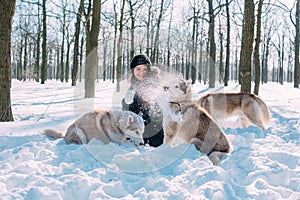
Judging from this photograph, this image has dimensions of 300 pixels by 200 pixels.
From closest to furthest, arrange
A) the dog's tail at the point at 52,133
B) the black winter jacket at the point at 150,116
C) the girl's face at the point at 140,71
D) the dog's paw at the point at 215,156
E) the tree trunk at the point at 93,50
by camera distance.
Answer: the dog's paw at the point at 215,156
the dog's tail at the point at 52,133
the black winter jacket at the point at 150,116
the girl's face at the point at 140,71
the tree trunk at the point at 93,50

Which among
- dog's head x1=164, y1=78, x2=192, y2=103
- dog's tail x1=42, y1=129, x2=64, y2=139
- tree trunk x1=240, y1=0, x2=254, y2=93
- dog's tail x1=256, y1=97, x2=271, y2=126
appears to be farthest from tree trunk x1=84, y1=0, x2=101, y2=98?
dog's head x1=164, y1=78, x2=192, y2=103

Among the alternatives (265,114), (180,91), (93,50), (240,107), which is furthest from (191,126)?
(93,50)

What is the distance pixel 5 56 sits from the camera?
5969 mm

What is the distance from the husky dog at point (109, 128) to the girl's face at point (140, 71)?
1260 mm

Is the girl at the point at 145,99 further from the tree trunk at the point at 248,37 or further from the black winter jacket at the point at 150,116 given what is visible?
the tree trunk at the point at 248,37

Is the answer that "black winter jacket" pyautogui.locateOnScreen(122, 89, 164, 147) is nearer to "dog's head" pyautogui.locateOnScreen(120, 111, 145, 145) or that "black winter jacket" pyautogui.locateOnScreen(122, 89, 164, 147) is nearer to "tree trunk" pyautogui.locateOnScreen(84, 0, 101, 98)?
"dog's head" pyautogui.locateOnScreen(120, 111, 145, 145)

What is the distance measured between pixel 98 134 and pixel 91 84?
6952 millimetres

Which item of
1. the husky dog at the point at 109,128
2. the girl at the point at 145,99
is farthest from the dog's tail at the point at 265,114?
the husky dog at the point at 109,128

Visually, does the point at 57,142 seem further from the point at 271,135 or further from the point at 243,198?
the point at 271,135

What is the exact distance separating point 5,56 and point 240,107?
5429mm

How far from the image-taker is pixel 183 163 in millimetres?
3627

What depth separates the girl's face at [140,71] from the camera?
18.4 feet

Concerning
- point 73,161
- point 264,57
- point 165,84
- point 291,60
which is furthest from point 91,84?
point 291,60

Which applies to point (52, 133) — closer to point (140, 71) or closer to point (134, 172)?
point (140, 71)
